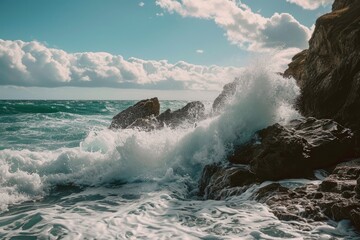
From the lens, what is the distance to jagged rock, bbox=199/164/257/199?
795 centimetres

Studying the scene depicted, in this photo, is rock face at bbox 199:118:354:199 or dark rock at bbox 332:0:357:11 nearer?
rock face at bbox 199:118:354:199

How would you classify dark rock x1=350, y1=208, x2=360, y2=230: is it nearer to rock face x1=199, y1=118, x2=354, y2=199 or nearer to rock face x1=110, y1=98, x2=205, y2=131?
rock face x1=199, y1=118, x2=354, y2=199

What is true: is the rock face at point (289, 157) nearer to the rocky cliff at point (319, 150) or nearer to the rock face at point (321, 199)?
the rocky cliff at point (319, 150)

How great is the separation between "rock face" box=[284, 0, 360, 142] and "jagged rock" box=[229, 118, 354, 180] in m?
0.81

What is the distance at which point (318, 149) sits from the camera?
26.3 feet

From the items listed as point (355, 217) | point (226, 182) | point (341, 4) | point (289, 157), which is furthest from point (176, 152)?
point (341, 4)

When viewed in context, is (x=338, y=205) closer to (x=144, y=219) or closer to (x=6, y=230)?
(x=144, y=219)

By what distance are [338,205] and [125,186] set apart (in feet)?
20.3

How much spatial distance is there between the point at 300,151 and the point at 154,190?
4064mm

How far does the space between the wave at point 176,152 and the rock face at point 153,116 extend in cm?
548

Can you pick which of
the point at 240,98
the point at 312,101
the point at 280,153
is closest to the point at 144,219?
the point at 280,153

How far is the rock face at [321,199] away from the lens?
18.6 ft

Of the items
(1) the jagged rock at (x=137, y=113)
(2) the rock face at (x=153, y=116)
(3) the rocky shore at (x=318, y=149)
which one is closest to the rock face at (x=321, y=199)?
(3) the rocky shore at (x=318, y=149)

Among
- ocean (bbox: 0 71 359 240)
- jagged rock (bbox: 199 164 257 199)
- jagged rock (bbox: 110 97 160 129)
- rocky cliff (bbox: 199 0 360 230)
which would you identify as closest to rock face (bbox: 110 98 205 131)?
jagged rock (bbox: 110 97 160 129)
